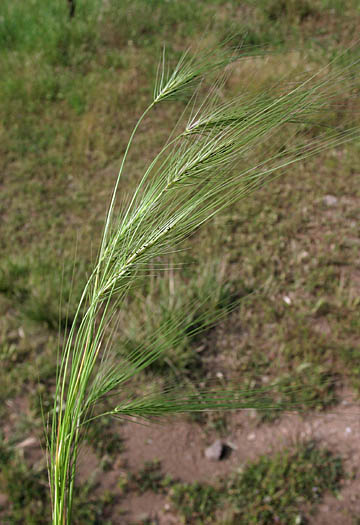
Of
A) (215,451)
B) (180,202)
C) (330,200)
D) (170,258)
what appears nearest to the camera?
(180,202)

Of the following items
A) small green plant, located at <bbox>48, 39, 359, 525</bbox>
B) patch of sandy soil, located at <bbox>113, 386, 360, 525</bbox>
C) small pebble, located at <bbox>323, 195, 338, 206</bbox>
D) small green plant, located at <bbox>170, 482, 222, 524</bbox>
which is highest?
small green plant, located at <bbox>48, 39, 359, 525</bbox>

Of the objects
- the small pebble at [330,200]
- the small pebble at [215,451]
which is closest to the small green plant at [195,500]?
the small pebble at [215,451]

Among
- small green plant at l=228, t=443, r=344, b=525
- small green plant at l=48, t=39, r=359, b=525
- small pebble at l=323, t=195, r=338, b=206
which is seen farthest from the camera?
small pebble at l=323, t=195, r=338, b=206

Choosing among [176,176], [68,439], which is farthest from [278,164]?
[68,439]

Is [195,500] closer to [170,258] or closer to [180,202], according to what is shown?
[170,258]

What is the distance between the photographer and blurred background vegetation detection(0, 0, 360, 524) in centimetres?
250

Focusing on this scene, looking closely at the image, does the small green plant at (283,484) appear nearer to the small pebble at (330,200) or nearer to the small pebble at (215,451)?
the small pebble at (215,451)

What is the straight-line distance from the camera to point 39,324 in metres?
2.96

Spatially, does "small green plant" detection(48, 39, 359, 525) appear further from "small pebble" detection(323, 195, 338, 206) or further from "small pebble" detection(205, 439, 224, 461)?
"small pebble" detection(323, 195, 338, 206)

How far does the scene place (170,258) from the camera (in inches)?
126

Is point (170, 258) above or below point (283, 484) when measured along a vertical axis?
above

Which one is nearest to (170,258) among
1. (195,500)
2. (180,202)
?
(195,500)

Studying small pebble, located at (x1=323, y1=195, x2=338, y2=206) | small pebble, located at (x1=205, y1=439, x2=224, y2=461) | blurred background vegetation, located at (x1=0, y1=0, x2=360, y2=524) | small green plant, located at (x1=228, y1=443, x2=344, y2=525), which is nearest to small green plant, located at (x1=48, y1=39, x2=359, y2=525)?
blurred background vegetation, located at (x1=0, y1=0, x2=360, y2=524)

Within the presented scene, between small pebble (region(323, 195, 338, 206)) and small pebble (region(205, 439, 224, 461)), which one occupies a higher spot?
small pebble (region(323, 195, 338, 206))
